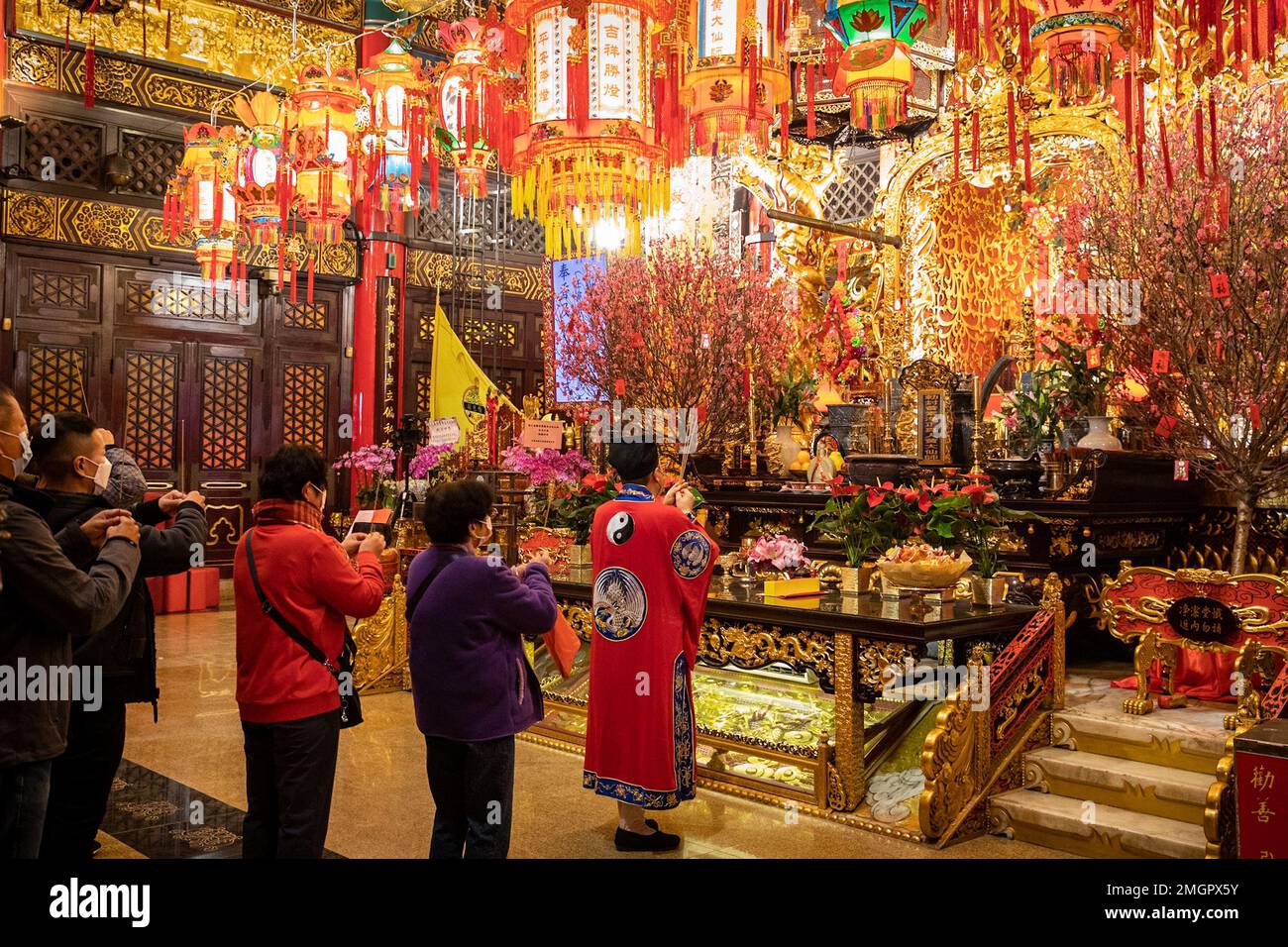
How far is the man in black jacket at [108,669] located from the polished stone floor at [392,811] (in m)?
0.56

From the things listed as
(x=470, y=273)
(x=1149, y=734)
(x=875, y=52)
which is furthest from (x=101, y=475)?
(x=470, y=273)

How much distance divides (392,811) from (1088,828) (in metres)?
2.57

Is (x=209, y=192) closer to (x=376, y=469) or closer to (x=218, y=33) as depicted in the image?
(x=376, y=469)

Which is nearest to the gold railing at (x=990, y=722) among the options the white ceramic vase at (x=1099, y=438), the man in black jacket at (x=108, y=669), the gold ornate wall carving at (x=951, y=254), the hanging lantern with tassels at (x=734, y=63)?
the white ceramic vase at (x=1099, y=438)

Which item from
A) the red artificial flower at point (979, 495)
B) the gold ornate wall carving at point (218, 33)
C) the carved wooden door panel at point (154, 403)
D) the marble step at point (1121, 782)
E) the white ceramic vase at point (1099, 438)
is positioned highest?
the gold ornate wall carving at point (218, 33)

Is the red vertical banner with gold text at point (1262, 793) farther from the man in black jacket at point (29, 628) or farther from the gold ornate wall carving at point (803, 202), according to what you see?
the gold ornate wall carving at point (803, 202)

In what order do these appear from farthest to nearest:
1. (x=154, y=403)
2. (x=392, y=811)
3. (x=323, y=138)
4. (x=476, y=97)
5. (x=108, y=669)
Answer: (x=154, y=403) → (x=323, y=138) → (x=476, y=97) → (x=392, y=811) → (x=108, y=669)

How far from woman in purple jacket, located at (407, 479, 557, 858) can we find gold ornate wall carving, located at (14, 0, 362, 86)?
859 centimetres

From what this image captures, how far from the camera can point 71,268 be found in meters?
9.83

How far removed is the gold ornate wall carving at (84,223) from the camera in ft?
31.1

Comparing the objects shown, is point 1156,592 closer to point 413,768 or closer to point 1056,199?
point 413,768

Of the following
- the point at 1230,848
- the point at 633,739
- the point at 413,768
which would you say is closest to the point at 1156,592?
the point at 1230,848

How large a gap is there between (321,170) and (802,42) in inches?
139

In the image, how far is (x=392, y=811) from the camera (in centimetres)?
433
